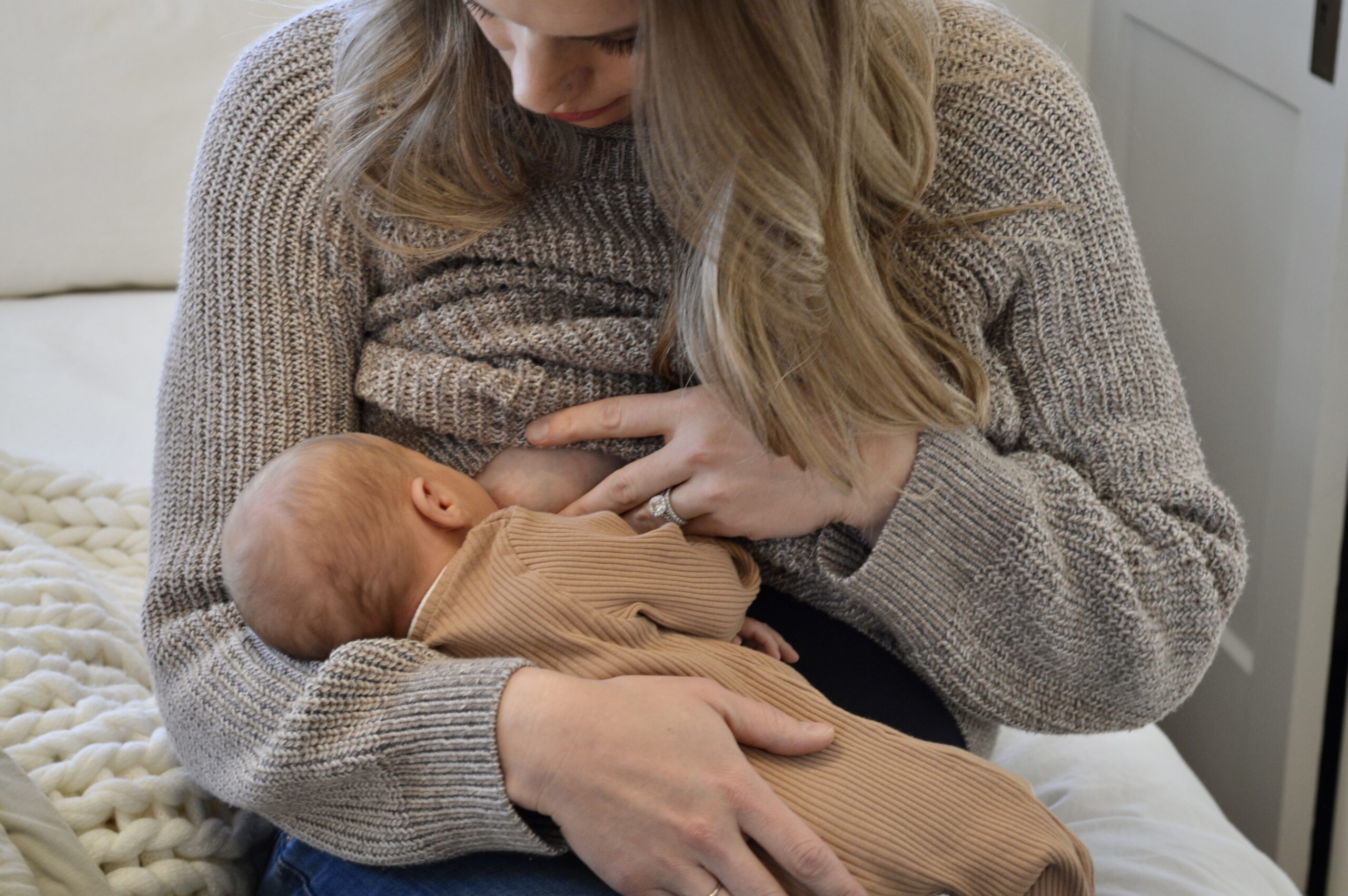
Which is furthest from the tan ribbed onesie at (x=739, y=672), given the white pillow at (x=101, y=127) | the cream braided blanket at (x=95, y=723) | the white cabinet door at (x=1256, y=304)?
the white pillow at (x=101, y=127)

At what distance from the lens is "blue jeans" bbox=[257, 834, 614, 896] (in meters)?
0.84

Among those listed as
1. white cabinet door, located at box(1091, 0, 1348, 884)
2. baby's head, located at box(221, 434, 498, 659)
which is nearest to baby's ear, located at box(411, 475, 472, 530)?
baby's head, located at box(221, 434, 498, 659)

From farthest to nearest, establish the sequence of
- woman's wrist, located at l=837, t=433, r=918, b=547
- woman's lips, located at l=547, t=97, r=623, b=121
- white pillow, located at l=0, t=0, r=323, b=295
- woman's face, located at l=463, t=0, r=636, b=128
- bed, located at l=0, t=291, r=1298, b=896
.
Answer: white pillow, located at l=0, t=0, r=323, b=295
bed, located at l=0, t=291, r=1298, b=896
woman's wrist, located at l=837, t=433, r=918, b=547
woman's lips, located at l=547, t=97, r=623, b=121
woman's face, located at l=463, t=0, r=636, b=128

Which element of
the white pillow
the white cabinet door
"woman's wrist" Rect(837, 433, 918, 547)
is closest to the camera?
"woman's wrist" Rect(837, 433, 918, 547)

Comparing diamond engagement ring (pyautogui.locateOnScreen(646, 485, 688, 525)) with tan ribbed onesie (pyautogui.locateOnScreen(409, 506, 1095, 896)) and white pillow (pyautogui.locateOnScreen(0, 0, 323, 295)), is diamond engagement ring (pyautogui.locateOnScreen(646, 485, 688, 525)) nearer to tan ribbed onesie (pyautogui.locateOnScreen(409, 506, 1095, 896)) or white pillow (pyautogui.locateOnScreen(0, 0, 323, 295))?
tan ribbed onesie (pyautogui.locateOnScreen(409, 506, 1095, 896))

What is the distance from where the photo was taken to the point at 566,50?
0.79m

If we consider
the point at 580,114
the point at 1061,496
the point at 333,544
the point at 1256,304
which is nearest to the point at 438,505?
the point at 333,544

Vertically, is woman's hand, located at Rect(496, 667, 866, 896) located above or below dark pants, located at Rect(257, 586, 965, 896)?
above

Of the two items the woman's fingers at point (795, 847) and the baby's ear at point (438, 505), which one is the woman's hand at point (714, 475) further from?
the woman's fingers at point (795, 847)

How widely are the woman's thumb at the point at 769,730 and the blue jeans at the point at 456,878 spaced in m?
0.15

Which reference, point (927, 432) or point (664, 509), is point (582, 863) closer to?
point (664, 509)

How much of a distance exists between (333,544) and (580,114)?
0.36 meters

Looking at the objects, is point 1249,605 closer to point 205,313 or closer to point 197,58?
point 205,313

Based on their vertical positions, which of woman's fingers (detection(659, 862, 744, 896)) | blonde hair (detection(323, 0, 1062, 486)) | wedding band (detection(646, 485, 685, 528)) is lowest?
woman's fingers (detection(659, 862, 744, 896))
